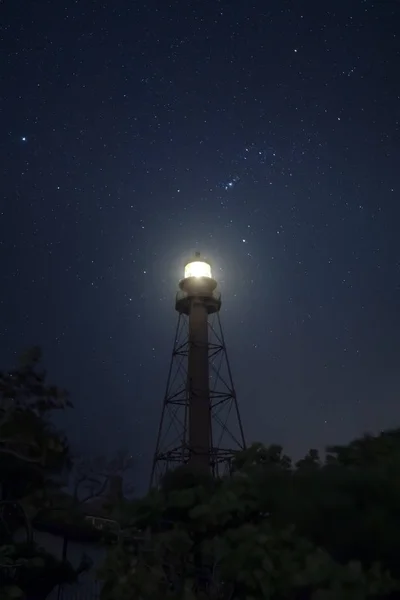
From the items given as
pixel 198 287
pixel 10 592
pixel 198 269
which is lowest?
pixel 10 592

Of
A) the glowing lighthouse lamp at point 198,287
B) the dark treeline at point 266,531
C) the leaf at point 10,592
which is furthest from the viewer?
the glowing lighthouse lamp at point 198,287

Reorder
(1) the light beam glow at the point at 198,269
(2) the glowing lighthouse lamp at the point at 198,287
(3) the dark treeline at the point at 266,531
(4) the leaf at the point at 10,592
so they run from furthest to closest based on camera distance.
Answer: (1) the light beam glow at the point at 198,269 < (2) the glowing lighthouse lamp at the point at 198,287 < (4) the leaf at the point at 10,592 < (3) the dark treeline at the point at 266,531

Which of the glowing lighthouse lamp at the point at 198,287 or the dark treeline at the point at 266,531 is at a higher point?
the glowing lighthouse lamp at the point at 198,287

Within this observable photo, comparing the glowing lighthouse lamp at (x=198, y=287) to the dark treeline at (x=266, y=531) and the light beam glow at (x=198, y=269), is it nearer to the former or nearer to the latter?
the light beam glow at (x=198, y=269)

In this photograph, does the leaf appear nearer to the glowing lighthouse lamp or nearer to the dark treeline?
the dark treeline

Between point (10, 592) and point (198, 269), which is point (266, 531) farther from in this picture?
point (198, 269)

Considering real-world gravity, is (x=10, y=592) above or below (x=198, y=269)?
below

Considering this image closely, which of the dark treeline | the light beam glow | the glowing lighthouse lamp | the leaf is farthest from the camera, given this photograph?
the light beam glow

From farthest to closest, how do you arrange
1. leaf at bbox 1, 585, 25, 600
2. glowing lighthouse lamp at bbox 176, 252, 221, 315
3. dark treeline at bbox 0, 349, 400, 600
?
1. glowing lighthouse lamp at bbox 176, 252, 221, 315
2. leaf at bbox 1, 585, 25, 600
3. dark treeline at bbox 0, 349, 400, 600

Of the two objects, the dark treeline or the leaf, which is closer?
the dark treeline

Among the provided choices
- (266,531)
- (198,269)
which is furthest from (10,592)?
(198,269)

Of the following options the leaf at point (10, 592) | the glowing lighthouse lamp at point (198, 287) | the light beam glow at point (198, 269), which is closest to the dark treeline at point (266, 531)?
the leaf at point (10, 592)

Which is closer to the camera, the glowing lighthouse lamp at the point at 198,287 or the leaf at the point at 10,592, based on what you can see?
the leaf at the point at 10,592

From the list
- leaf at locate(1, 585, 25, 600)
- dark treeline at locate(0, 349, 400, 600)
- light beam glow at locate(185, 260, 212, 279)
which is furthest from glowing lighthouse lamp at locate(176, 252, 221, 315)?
leaf at locate(1, 585, 25, 600)
